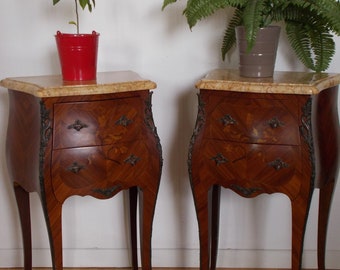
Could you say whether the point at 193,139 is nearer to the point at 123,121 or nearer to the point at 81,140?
the point at 123,121

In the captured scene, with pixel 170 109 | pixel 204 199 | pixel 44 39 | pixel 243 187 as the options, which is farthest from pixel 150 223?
pixel 44 39

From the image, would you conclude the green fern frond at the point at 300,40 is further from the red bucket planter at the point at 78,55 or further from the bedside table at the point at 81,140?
the red bucket planter at the point at 78,55

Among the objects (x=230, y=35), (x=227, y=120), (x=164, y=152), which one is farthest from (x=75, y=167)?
(x=230, y=35)

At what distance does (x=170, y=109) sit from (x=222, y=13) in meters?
0.44

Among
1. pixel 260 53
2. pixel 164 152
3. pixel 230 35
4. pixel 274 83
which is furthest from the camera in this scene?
pixel 164 152

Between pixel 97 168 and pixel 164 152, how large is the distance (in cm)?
55

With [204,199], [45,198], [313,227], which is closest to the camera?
[45,198]

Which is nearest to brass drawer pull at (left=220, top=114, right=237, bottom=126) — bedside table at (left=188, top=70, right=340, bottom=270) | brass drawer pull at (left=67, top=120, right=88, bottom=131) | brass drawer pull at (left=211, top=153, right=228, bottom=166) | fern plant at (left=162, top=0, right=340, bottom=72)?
bedside table at (left=188, top=70, right=340, bottom=270)

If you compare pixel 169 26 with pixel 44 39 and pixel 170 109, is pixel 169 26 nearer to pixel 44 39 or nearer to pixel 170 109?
pixel 170 109

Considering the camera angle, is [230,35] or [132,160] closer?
[132,160]

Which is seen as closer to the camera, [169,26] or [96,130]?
[96,130]

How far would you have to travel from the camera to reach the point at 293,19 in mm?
1644

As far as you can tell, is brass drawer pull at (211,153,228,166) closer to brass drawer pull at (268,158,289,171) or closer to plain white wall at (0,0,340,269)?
brass drawer pull at (268,158,289,171)

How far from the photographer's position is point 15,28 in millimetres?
1944
